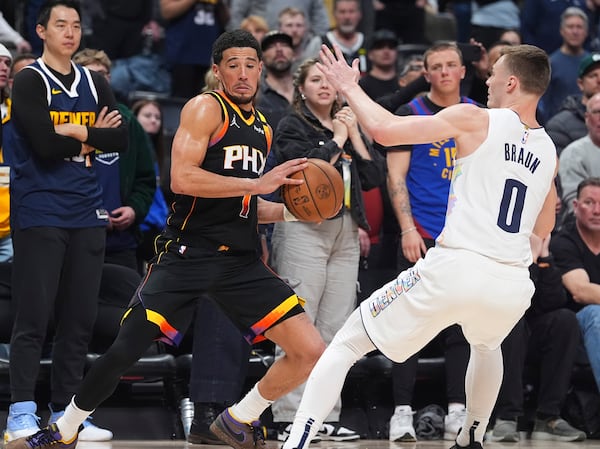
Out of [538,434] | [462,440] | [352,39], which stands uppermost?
[352,39]

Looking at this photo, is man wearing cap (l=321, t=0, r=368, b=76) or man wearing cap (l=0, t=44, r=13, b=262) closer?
man wearing cap (l=0, t=44, r=13, b=262)

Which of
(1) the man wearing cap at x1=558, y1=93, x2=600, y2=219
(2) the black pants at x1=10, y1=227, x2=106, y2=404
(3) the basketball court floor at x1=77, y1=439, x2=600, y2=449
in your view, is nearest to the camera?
(2) the black pants at x1=10, y1=227, x2=106, y2=404

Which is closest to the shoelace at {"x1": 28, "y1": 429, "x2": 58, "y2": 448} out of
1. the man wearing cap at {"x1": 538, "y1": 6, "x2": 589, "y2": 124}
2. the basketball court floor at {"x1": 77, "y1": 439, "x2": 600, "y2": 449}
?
the basketball court floor at {"x1": 77, "y1": 439, "x2": 600, "y2": 449}

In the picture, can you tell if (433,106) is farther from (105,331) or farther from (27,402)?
(27,402)

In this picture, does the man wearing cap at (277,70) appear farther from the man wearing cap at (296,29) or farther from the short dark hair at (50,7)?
the short dark hair at (50,7)

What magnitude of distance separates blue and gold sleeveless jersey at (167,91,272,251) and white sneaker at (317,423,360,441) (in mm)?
1867

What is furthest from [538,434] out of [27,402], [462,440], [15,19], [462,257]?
[15,19]

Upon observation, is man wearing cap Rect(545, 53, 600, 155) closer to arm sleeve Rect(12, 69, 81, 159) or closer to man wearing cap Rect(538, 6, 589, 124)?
man wearing cap Rect(538, 6, 589, 124)

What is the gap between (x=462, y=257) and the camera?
5.37 m

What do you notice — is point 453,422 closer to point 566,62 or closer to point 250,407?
point 250,407

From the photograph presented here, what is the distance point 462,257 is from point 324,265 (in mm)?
2220

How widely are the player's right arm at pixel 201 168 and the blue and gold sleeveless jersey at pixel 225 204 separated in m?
0.08

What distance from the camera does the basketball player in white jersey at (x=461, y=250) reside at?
537 cm

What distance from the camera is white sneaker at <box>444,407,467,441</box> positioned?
24.8 ft
